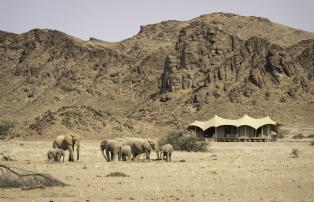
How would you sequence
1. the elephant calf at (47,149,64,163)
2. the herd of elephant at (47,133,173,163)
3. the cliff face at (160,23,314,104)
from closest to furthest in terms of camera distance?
1. the elephant calf at (47,149,64,163)
2. the herd of elephant at (47,133,173,163)
3. the cliff face at (160,23,314,104)

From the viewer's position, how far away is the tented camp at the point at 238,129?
67062 mm

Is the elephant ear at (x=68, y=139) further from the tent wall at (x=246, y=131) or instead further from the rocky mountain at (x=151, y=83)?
the tent wall at (x=246, y=131)

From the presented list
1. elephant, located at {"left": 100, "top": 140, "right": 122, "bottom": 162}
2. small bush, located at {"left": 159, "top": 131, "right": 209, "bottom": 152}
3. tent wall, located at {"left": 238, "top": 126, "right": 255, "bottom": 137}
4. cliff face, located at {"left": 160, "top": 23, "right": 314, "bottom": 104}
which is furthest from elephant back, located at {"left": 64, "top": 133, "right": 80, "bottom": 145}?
cliff face, located at {"left": 160, "top": 23, "right": 314, "bottom": 104}

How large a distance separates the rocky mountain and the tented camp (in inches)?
198

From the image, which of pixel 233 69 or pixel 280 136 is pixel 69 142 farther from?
pixel 233 69

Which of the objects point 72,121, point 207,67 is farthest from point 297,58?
point 72,121

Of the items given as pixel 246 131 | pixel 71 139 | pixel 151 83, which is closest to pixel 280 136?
pixel 246 131

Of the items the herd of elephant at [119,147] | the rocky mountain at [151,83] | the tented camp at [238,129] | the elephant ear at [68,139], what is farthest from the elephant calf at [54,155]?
the tented camp at [238,129]

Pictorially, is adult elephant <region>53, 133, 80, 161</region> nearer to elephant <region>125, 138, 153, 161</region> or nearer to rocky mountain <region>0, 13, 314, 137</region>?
elephant <region>125, 138, 153, 161</region>

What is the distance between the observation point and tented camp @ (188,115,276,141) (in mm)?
67062

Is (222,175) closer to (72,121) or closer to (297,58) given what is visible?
(72,121)

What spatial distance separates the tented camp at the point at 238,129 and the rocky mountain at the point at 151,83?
16.5 ft

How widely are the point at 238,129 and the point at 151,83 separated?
160 ft

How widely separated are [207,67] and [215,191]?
8538 centimetres
